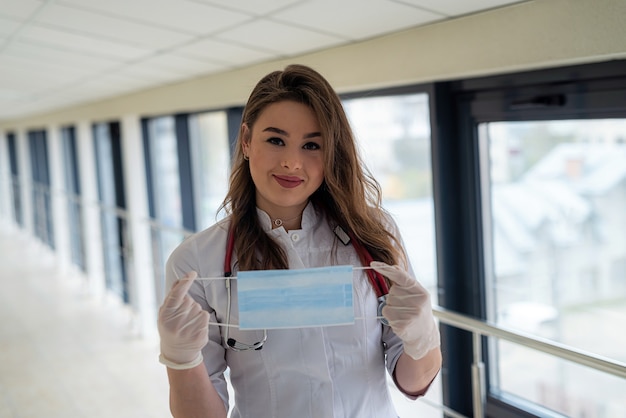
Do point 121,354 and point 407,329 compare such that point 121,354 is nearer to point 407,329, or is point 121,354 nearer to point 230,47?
point 230,47

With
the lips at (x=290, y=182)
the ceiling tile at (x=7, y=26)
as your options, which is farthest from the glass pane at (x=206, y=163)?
the lips at (x=290, y=182)

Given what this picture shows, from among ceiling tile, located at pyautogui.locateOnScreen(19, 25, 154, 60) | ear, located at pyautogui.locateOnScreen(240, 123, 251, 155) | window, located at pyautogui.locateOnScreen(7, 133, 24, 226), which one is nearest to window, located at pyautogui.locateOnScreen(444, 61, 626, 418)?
ear, located at pyautogui.locateOnScreen(240, 123, 251, 155)

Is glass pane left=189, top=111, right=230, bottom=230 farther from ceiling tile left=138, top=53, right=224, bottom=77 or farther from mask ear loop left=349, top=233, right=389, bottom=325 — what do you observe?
mask ear loop left=349, top=233, right=389, bottom=325

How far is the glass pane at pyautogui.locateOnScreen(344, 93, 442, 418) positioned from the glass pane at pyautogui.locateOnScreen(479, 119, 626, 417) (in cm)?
23

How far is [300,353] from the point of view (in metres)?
1.00

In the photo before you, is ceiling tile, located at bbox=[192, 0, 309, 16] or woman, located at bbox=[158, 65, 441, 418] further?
ceiling tile, located at bbox=[192, 0, 309, 16]

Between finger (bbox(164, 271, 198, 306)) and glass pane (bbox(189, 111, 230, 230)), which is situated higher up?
glass pane (bbox(189, 111, 230, 230))

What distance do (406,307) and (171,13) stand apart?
106 centimetres

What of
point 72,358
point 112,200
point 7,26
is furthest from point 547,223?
point 112,200

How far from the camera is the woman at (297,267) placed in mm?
981

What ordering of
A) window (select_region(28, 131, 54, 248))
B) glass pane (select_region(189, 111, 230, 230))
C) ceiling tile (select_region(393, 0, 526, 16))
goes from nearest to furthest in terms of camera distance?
ceiling tile (select_region(393, 0, 526, 16)) → glass pane (select_region(189, 111, 230, 230)) → window (select_region(28, 131, 54, 248))

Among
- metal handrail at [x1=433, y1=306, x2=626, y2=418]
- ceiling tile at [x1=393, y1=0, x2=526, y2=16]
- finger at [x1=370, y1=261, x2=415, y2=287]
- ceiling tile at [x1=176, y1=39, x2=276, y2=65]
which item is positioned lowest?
metal handrail at [x1=433, y1=306, x2=626, y2=418]

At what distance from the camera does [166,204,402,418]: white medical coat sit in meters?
1.00

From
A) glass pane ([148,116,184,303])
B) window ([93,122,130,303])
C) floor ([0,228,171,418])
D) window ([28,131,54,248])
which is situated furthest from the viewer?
window ([28,131,54,248])
